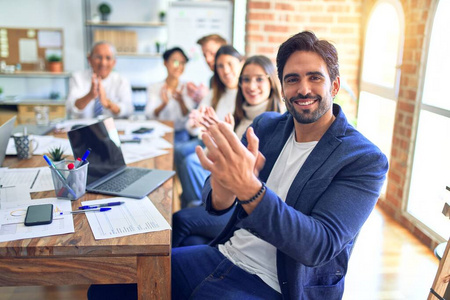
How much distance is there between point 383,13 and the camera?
3426mm

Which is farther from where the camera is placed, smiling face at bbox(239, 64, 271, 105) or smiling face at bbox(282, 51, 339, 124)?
smiling face at bbox(239, 64, 271, 105)

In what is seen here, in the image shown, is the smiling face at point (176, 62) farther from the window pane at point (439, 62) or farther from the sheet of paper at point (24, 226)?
the sheet of paper at point (24, 226)

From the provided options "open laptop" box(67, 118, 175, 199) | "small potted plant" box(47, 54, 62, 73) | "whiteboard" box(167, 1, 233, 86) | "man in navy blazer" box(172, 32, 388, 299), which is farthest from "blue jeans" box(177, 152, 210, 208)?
"small potted plant" box(47, 54, 62, 73)

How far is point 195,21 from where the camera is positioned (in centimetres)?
486

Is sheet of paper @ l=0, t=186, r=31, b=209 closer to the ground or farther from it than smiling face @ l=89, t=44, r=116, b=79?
closer to the ground

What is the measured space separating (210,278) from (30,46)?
5402 mm

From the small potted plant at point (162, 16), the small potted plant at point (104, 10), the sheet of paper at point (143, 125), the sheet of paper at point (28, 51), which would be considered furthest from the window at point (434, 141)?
the sheet of paper at point (28, 51)

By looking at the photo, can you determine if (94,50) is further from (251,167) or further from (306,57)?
(251,167)

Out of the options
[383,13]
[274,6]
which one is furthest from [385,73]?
[274,6]

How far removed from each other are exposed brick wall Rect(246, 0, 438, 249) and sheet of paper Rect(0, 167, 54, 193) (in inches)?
86.4

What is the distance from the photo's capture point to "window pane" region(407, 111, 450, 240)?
8.73ft

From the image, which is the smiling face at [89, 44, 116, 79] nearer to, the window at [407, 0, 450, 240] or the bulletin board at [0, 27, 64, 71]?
the window at [407, 0, 450, 240]

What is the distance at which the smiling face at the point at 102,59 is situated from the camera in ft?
10.9

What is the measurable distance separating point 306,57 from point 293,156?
0.31m
